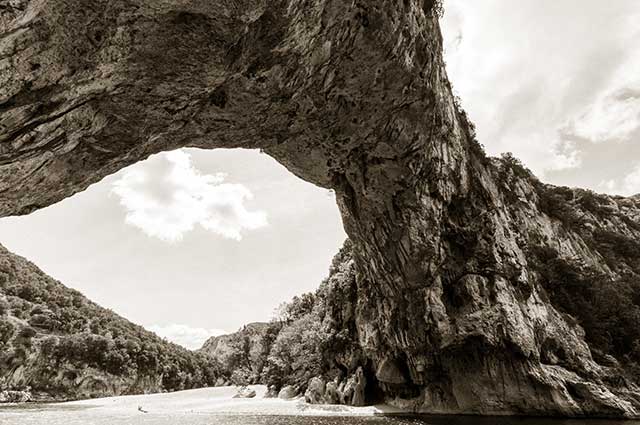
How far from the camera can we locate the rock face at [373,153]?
368 inches

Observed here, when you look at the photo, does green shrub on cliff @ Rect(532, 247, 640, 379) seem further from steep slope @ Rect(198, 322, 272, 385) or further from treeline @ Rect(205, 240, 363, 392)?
steep slope @ Rect(198, 322, 272, 385)

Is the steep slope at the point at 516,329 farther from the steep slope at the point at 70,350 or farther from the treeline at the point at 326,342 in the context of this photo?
the steep slope at the point at 70,350

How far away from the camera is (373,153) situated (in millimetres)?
24297

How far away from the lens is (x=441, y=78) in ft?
80.9

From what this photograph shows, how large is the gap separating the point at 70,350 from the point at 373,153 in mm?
68691

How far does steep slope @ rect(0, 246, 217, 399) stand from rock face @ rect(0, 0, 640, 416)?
57.7 m

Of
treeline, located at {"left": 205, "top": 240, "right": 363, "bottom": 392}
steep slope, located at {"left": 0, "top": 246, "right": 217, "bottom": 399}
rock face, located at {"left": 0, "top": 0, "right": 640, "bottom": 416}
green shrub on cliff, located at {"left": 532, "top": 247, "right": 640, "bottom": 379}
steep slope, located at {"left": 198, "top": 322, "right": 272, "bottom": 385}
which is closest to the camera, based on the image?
rock face, located at {"left": 0, "top": 0, "right": 640, "bottom": 416}

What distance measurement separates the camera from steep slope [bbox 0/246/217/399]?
60.9m

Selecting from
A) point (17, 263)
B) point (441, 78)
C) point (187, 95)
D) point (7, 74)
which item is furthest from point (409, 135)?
point (17, 263)

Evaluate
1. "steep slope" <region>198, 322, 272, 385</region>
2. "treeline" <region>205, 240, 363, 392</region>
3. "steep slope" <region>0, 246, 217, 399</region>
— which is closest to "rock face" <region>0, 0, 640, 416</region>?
"treeline" <region>205, 240, 363, 392</region>

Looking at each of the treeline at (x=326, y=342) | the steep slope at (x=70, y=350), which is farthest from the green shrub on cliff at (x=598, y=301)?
the steep slope at (x=70, y=350)

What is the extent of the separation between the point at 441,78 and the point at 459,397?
2189 centimetres

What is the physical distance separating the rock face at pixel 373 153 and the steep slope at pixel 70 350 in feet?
189

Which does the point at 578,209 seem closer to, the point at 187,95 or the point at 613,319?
the point at 613,319
